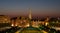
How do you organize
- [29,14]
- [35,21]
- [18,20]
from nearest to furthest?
[29,14], [18,20], [35,21]

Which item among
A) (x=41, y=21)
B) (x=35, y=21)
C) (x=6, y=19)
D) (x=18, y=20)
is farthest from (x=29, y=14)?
(x=41, y=21)

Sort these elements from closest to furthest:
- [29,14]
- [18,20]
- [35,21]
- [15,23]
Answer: [29,14] < [15,23] < [18,20] < [35,21]

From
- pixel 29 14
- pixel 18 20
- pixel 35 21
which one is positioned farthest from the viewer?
pixel 35 21

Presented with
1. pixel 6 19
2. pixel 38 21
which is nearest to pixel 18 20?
pixel 6 19

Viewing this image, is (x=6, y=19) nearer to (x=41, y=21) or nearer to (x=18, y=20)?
(x=18, y=20)

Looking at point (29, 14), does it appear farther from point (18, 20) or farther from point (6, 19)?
point (18, 20)

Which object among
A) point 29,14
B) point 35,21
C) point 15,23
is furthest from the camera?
point 35,21

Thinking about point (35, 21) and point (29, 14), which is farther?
point (35, 21)

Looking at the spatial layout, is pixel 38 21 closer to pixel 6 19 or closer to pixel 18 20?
pixel 18 20
